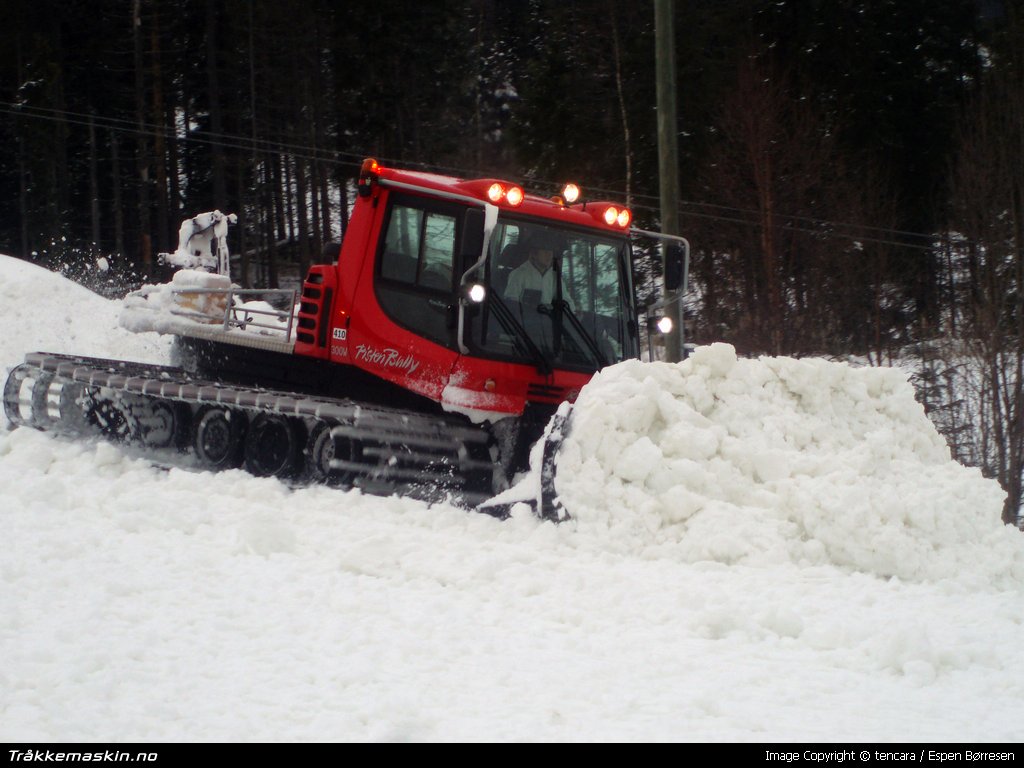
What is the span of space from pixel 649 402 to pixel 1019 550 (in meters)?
2.39

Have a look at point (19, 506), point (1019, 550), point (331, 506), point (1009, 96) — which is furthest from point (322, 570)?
point (1009, 96)

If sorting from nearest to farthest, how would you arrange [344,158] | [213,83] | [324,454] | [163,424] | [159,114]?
[324,454]
[163,424]
[159,114]
[213,83]
[344,158]

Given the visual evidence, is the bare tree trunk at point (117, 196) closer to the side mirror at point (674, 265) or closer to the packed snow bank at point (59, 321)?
the packed snow bank at point (59, 321)

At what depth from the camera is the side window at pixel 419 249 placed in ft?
27.2

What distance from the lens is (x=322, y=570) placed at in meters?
5.88

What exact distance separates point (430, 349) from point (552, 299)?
3.41 ft

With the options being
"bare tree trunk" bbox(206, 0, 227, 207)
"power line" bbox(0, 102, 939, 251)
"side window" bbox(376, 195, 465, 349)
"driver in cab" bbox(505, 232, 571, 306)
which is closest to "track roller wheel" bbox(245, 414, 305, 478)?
"side window" bbox(376, 195, 465, 349)

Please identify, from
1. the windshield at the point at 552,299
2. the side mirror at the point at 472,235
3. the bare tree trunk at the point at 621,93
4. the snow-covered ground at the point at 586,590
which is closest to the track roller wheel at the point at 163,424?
the snow-covered ground at the point at 586,590

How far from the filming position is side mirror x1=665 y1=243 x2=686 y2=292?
30.0 feet

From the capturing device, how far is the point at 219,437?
9.23 metres

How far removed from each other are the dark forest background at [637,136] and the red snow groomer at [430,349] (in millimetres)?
9252

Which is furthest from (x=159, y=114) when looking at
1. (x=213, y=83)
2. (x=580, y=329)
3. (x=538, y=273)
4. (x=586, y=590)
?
(x=586, y=590)

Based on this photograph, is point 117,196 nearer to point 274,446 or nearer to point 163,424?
point 163,424

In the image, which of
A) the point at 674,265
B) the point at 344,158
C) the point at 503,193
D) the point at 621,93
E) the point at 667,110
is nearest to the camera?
the point at 503,193
